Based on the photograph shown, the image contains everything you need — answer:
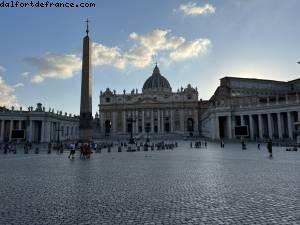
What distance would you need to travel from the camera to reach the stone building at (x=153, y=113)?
10619 centimetres

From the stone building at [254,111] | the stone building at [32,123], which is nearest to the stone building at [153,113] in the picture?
the stone building at [254,111]

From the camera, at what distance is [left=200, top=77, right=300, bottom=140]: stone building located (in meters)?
54.4

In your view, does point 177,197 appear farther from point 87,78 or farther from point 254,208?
point 87,78

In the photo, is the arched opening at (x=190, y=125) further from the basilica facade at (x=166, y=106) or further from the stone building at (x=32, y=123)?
the stone building at (x=32, y=123)

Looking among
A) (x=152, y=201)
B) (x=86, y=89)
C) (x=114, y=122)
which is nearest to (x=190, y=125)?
(x=114, y=122)

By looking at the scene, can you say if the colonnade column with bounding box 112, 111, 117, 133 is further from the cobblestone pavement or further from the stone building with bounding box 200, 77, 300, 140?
the cobblestone pavement

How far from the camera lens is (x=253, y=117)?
2507 inches

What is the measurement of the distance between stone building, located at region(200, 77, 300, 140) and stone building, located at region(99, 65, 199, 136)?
27579mm

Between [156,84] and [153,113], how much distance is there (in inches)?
677

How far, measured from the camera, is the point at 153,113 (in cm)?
10700

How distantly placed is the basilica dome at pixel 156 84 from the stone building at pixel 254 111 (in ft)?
129

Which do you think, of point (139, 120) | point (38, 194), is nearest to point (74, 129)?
point (139, 120)

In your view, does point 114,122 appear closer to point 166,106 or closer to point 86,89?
point 166,106

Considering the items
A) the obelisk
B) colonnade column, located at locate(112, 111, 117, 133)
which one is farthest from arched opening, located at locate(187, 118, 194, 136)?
the obelisk
